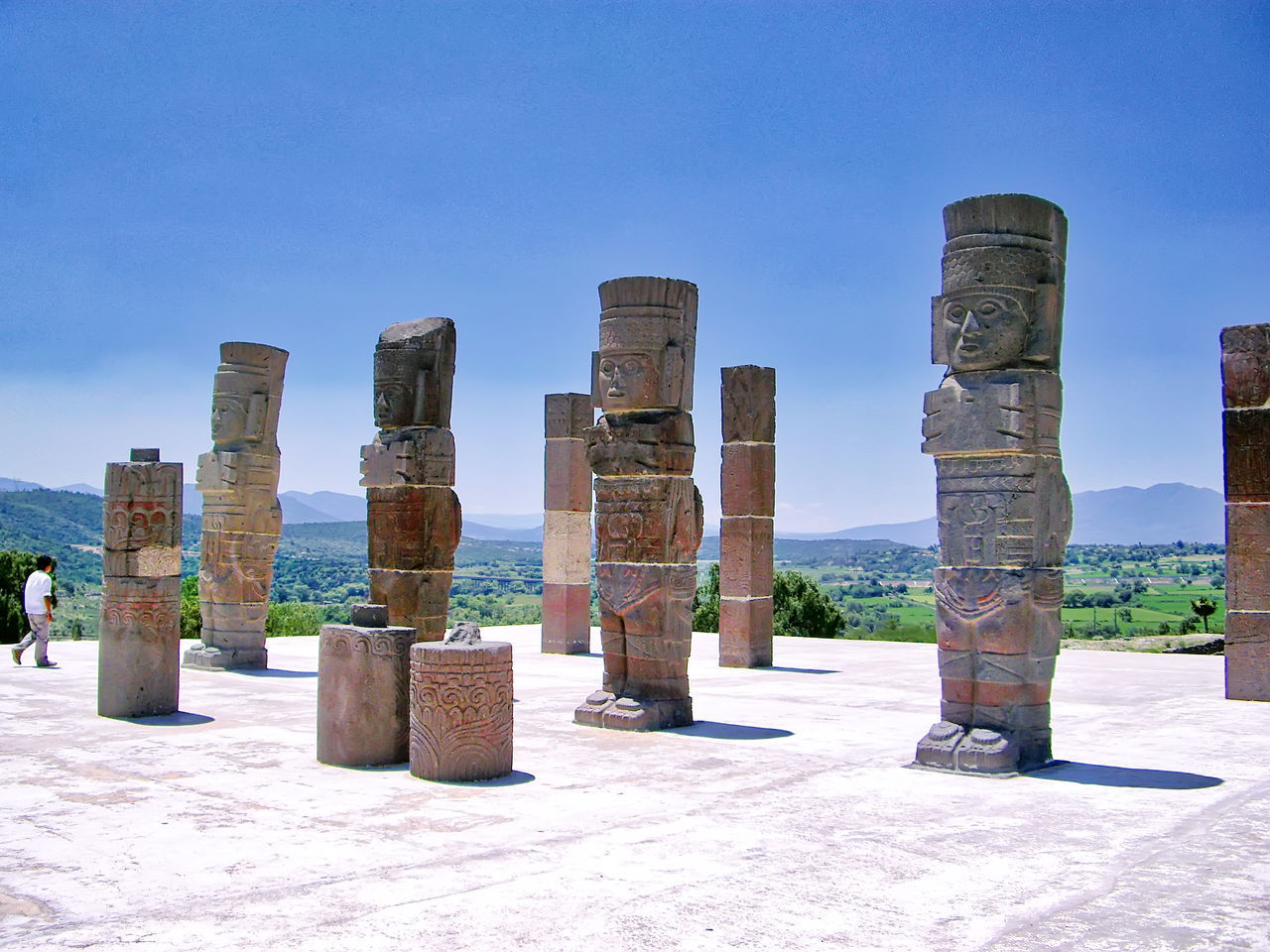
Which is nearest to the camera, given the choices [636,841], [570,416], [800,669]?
[636,841]

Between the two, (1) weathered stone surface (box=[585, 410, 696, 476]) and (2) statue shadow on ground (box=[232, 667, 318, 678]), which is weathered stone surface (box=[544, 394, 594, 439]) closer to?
(2) statue shadow on ground (box=[232, 667, 318, 678])

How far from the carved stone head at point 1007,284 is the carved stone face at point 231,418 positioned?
9029 mm

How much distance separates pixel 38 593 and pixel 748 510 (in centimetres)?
864

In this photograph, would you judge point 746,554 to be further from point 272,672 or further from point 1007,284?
point 1007,284

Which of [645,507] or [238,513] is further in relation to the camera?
[238,513]

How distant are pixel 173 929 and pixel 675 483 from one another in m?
6.04

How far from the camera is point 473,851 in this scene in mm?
5703

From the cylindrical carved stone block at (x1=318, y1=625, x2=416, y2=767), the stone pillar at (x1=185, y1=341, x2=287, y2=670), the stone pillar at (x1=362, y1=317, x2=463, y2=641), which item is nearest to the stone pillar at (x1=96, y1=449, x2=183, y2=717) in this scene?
the stone pillar at (x1=362, y1=317, x2=463, y2=641)

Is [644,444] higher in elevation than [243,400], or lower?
lower

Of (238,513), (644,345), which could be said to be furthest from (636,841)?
(238,513)

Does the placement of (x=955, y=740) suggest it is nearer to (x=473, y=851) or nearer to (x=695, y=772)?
(x=695, y=772)

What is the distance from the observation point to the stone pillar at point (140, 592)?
1005 centimetres

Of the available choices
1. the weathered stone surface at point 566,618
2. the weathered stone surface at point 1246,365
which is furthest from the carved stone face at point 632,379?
the weathered stone surface at point 566,618

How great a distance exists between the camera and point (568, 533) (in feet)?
55.1
